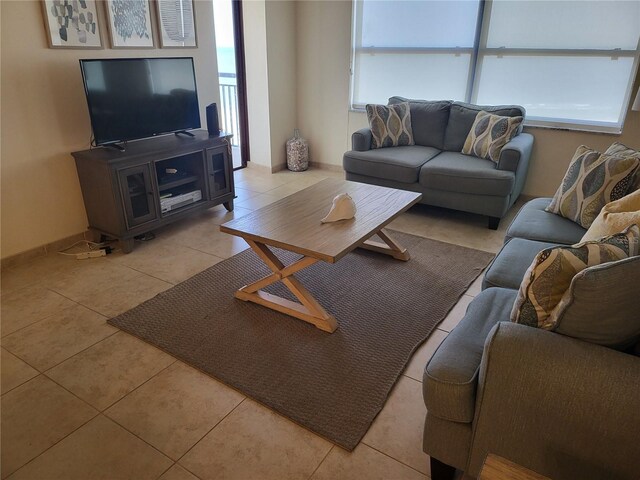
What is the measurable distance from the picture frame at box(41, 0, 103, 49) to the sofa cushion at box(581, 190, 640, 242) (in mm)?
3358

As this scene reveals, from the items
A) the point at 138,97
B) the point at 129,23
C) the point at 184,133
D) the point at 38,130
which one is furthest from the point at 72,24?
the point at 184,133

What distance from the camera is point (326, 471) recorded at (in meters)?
1.58

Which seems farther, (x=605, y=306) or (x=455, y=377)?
(x=455, y=377)

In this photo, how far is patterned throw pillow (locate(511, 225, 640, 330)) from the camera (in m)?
1.26

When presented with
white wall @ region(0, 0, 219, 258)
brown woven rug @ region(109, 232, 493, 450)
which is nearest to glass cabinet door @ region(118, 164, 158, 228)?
white wall @ region(0, 0, 219, 258)

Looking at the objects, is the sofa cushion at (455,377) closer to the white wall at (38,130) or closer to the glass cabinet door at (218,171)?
the glass cabinet door at (218,171)

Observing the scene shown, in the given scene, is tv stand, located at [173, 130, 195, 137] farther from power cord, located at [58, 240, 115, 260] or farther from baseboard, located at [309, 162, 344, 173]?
baseboard, located at [309, 162, 344, 173]

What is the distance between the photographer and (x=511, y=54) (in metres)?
4.01

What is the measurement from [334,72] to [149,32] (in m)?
2.13

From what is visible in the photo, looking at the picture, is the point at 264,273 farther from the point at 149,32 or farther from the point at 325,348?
the point at 149,32

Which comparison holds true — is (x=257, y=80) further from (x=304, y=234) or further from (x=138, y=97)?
(x=304, y=234)

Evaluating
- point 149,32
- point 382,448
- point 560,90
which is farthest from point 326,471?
point 560,90

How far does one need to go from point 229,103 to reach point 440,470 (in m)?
5.44

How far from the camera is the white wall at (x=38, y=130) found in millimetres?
2787
